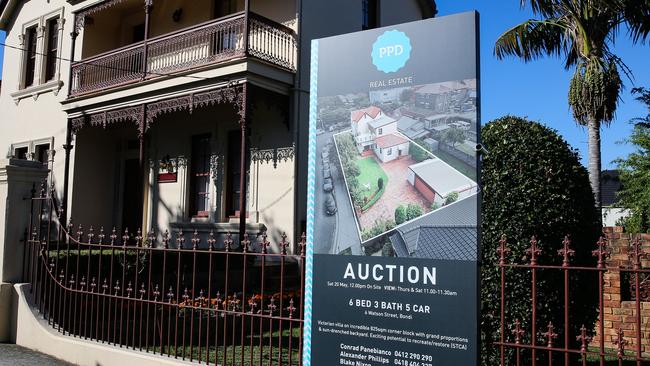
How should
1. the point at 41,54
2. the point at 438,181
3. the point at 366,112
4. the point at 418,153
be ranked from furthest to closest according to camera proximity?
1. the point at 41,54
2. the point at 366,112
3. the point at 418,153
4. the point at 438,181

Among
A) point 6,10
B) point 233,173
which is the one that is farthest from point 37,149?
point 233,173

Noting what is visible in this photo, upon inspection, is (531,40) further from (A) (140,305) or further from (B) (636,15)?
(A) (140,305)

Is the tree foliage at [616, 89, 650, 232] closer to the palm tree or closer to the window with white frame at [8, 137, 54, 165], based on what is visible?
the palm tree

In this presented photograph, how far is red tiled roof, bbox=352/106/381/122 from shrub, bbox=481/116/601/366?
61.1 inches

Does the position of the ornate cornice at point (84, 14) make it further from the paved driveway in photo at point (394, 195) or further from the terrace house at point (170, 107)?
the paved driveway in photo at point (394, 195)

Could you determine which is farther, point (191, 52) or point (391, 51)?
point (191, 52)

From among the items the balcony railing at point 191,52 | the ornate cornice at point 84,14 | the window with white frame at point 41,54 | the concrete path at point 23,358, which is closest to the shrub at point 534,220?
the concrete path at point 23,358

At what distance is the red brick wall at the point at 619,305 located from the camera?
6672 millimetres

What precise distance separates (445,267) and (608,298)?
4.45m

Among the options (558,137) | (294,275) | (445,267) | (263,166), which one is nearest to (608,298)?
(558,137)

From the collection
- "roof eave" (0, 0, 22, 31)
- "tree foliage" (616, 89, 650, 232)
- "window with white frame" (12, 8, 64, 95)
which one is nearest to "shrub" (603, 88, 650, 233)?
"tree foliage" (616, 89, 650, 232)

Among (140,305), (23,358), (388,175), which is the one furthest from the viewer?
(23,358)

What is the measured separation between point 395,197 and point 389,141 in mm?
367

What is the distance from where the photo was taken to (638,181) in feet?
47.8
